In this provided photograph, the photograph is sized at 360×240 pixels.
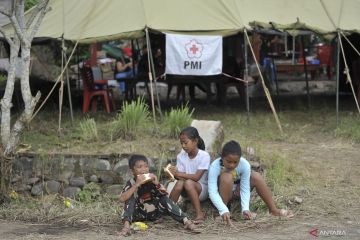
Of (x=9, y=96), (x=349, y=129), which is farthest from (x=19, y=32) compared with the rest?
(x=349, y=129)

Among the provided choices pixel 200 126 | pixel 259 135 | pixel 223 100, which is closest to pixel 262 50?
pixel 223 100

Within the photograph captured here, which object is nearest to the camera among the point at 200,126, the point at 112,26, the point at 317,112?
the point at 200,126

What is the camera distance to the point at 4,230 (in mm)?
6098

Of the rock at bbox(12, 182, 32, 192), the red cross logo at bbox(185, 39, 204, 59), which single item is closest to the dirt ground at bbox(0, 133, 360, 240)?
the rock at bbox(12, 182, 32, 192)

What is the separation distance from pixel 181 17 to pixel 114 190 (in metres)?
3.96

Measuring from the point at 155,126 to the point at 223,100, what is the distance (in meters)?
4.69

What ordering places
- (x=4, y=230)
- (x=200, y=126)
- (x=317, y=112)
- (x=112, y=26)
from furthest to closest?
(x=317, y=112), (x=112, y=26), (x=200, y=126), (x=4, y=230)

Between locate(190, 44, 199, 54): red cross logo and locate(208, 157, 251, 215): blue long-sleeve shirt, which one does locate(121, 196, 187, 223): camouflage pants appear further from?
locate(190, 44, 199, 54): red cross logo

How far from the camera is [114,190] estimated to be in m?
7.95

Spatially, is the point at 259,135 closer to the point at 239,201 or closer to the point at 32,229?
the point at 239,201

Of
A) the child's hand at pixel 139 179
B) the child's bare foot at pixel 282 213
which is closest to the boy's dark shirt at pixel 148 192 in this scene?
the child's hand at pixel 139 179

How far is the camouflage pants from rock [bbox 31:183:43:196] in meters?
2.48

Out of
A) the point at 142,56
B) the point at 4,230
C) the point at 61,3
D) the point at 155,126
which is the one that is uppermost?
the point at 61,3

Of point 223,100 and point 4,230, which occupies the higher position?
point 223,100
